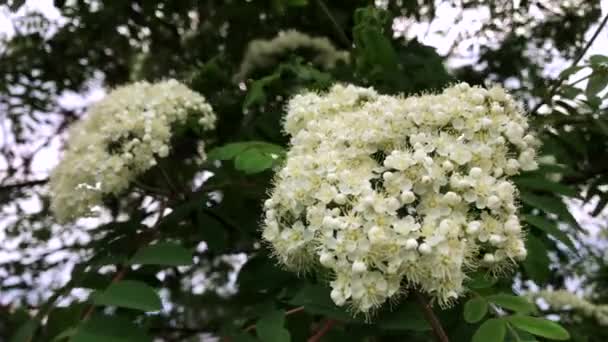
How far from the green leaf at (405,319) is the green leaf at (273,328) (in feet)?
0.72

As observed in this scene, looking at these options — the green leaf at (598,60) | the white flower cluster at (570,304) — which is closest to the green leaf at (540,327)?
the green leaf at (598,60)

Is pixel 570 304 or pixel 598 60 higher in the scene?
pixel 598 60

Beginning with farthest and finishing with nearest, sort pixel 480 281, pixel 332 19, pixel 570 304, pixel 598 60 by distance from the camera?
pixel 570 304 → pixel 332 19 → pixel 598 60 → pixel 480 281

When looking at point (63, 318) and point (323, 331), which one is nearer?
point (323, 331)

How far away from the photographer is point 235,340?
1.55m

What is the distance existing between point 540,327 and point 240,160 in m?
0.74

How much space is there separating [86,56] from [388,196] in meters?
2.48

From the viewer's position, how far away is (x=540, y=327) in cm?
125

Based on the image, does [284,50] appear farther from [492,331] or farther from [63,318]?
[492,331]

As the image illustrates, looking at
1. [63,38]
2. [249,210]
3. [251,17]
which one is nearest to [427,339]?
[249,210]

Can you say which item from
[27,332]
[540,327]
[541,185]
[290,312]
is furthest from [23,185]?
[540,327]

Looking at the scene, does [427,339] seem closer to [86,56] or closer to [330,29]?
[330,29]

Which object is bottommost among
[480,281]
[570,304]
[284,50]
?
[570,304]

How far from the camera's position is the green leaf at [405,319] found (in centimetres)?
126
